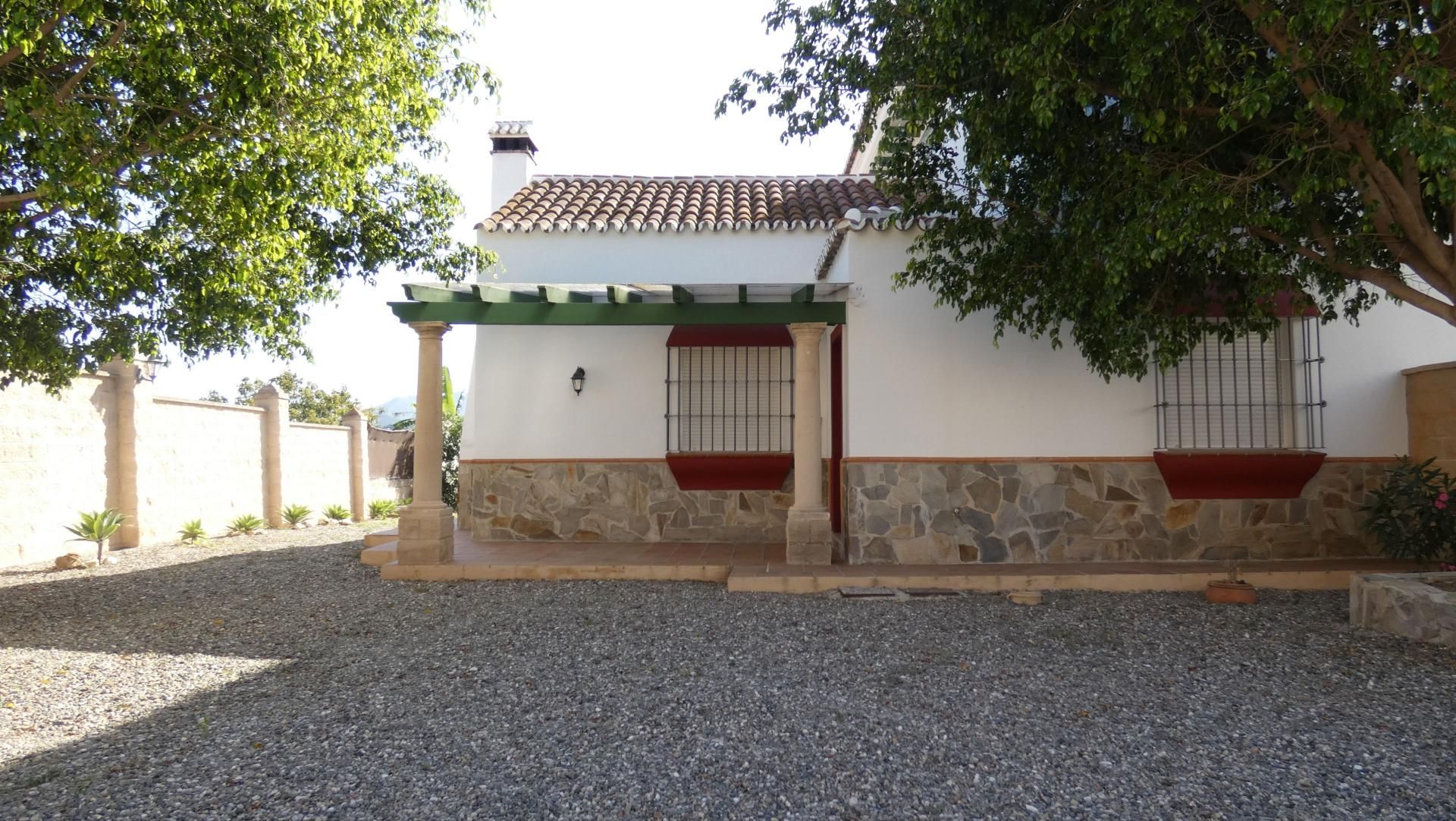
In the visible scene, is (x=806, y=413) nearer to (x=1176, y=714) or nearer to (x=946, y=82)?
(x=946, y=82)

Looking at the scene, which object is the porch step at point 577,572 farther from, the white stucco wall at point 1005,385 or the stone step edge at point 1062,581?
the white stucco wall at point 1005,385

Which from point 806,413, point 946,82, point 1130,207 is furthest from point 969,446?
point 946,82

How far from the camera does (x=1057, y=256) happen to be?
19.3 feet

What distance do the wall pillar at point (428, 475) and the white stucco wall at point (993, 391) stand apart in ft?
12.4

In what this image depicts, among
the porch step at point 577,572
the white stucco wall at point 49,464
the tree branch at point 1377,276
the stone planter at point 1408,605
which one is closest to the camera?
the stone planter at point 1408,605

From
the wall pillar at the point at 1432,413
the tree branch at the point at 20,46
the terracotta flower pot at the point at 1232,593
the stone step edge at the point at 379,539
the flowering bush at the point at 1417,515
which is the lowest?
the terracotta flower pot at the point at 1232,593

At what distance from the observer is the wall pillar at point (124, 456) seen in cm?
977

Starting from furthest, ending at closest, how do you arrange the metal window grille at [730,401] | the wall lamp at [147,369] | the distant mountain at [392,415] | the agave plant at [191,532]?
the distant mountain at [392,415] < the agave plant at [191,532] < the wall lamp at [147,369] < the metal window grille at [730,401]

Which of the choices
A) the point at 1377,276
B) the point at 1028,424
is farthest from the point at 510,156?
the point at 1377,276

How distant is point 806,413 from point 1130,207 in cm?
312

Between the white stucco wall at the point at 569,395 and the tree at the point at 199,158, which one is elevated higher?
the tree at the point at 199,158

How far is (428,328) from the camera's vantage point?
285 inches

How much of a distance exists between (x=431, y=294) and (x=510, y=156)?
4.52m

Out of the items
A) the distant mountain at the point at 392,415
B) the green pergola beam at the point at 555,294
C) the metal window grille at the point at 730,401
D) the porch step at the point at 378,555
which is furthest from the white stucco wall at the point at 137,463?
the metal window grille at the point at 730,401
